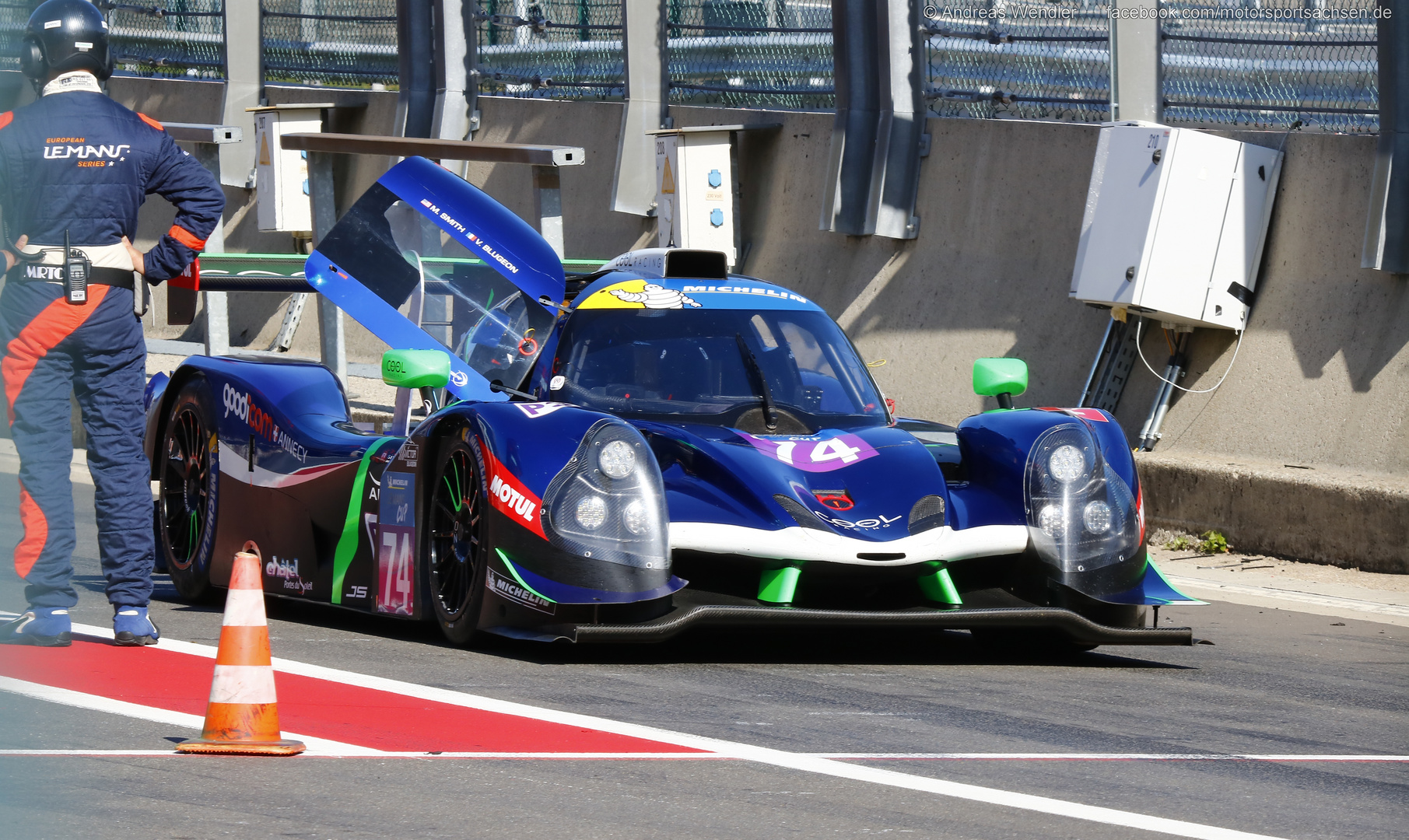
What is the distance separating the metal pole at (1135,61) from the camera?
12.0m

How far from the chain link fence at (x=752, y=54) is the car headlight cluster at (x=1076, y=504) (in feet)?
24.4

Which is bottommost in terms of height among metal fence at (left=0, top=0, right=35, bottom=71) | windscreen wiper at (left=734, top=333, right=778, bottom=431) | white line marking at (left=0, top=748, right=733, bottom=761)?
white line marking at (left=0, top=748, right=733, bottom=761)

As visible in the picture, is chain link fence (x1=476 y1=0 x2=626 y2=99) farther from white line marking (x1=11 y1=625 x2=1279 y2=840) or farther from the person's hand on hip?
white line marking (x1=11 y1=625 x2=1279 y2=840)

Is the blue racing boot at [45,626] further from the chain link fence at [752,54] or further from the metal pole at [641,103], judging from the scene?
the metal pole at [641,103]

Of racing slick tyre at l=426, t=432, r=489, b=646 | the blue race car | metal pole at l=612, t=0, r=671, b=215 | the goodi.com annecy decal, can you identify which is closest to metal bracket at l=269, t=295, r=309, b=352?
metal pole at l=612, t=0, r=671, b=215

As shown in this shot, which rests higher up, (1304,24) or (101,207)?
(1304,24)

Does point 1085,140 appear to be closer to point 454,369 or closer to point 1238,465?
point 1238,465

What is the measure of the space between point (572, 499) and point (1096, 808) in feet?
7.89

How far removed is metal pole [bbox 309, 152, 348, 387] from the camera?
42.9 feet

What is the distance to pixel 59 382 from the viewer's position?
6.66 metres

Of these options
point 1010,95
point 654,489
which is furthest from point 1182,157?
point 654,489

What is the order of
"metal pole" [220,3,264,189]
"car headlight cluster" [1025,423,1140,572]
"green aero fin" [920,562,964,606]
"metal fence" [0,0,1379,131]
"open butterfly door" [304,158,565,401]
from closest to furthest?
"green aero fin" [920,562,964,606], "car headlight cluster" [1025,423,1140,572], "open butterfly door" [304,158,565,401], "metal fence" [0,0,1379,131], "metal pole" [220,3,264,189]

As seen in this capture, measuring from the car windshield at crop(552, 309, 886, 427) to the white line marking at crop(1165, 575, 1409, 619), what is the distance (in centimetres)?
236

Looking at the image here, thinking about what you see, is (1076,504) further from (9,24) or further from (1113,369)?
(9,24)
